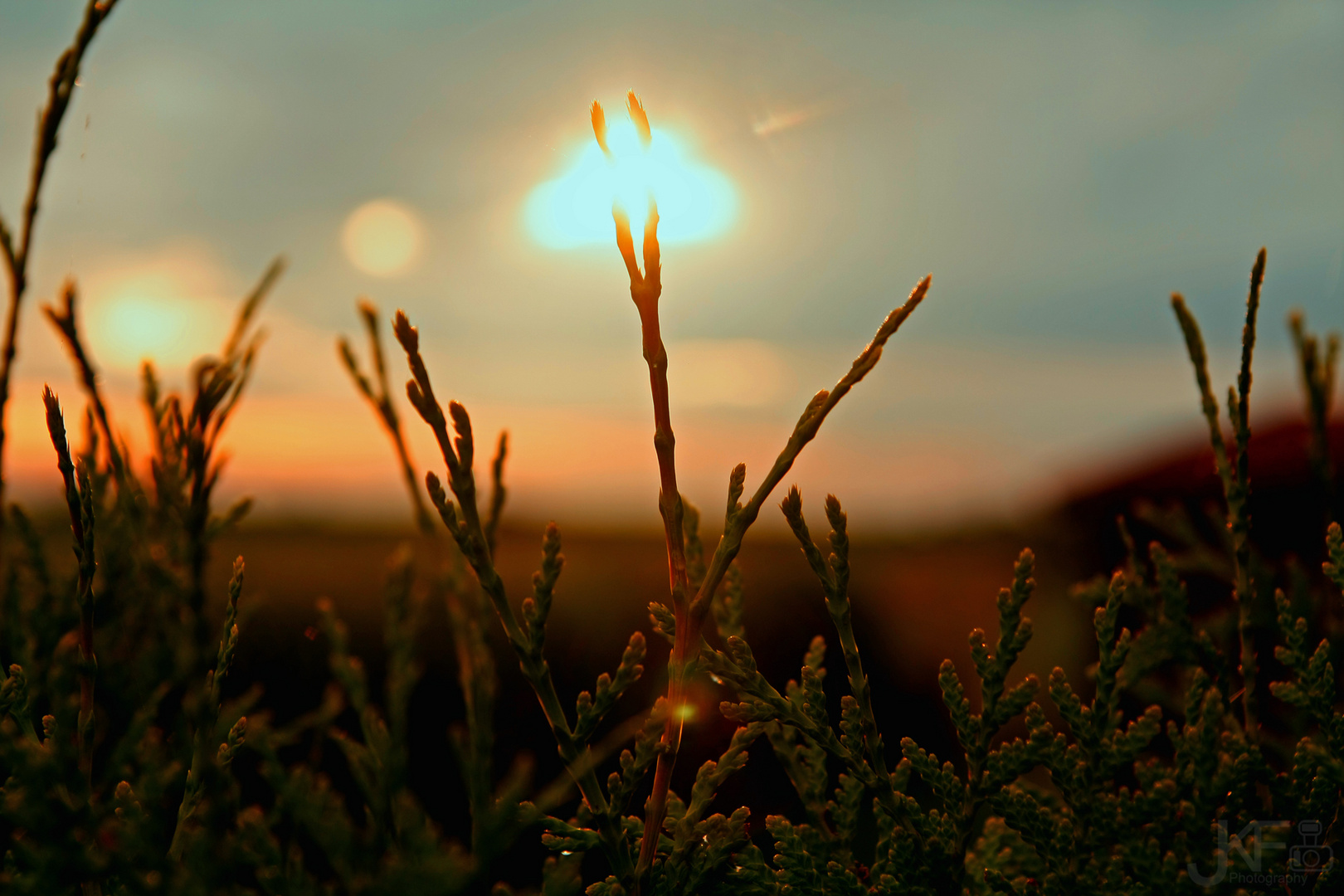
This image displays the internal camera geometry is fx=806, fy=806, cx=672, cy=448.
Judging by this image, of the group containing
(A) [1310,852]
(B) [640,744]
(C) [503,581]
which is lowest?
(A) [1310,852]

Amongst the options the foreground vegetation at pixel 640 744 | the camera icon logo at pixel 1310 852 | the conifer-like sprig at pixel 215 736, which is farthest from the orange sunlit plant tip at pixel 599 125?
the camera icon logo at pixel 1310 852

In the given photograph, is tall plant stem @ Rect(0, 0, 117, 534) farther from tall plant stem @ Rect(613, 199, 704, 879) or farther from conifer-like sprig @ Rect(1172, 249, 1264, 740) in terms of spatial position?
conifer-like sprig @ Rect(1172, 249, 1264, 740)

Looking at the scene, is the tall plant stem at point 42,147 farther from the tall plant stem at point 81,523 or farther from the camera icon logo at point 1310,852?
the camera icon logo at point 1310,852

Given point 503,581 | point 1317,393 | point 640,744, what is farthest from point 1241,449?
point 503,581

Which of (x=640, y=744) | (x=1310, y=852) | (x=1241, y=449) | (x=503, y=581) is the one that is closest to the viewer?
(x=503, y=581)

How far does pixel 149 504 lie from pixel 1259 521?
6.71 meters

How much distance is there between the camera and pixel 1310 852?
1714 mm

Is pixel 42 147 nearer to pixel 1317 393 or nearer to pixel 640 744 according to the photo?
pixel 640 744

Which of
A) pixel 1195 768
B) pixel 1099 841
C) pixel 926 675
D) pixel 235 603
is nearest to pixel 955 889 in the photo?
pixel 1099 841

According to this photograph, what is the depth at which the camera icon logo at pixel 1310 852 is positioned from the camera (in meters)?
1.68

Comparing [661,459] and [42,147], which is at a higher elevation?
[42,147]

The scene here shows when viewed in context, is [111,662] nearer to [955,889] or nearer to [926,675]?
[955,889]

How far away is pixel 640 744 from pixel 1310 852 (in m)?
1.47

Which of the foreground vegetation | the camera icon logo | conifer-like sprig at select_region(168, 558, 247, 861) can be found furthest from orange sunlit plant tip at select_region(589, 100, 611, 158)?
the camera icon logo
